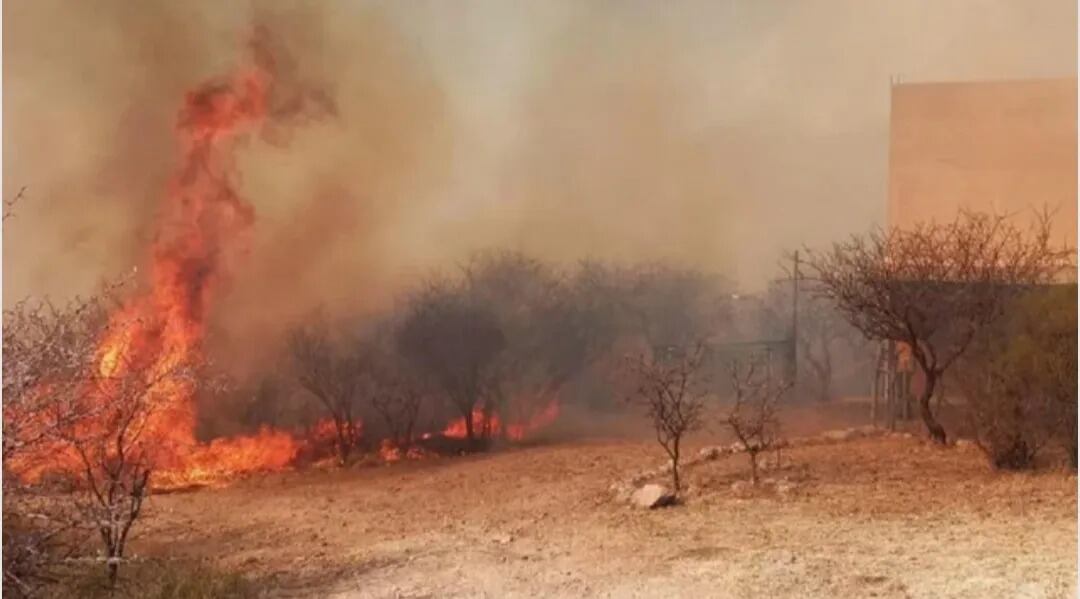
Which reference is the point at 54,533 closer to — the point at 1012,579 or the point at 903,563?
the point at 903,563

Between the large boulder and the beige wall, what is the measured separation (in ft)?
11.9

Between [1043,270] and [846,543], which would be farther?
[1043,270]

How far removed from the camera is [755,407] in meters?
8.52

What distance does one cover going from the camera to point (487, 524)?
21.1ft

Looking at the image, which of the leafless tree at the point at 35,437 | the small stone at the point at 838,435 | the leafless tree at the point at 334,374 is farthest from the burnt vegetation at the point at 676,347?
the leafless tree at the point at 35,437

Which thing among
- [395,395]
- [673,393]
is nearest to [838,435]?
[673,393]

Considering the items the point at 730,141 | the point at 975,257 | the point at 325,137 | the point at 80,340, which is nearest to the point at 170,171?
the point at 325,137

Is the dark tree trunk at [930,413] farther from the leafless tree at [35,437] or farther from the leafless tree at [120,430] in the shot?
the leafless tree at [35,437]

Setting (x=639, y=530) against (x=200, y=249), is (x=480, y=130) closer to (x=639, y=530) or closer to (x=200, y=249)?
(x=200, y=249)

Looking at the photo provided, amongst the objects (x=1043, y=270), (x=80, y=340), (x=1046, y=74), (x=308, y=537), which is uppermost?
(x=1046, y=74)

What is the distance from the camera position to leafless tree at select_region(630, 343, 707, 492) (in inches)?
291

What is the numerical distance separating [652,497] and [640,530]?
0.61m

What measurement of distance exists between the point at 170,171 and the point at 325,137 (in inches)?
53.7

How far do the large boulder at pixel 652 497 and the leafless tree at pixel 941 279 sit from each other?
288 cm
